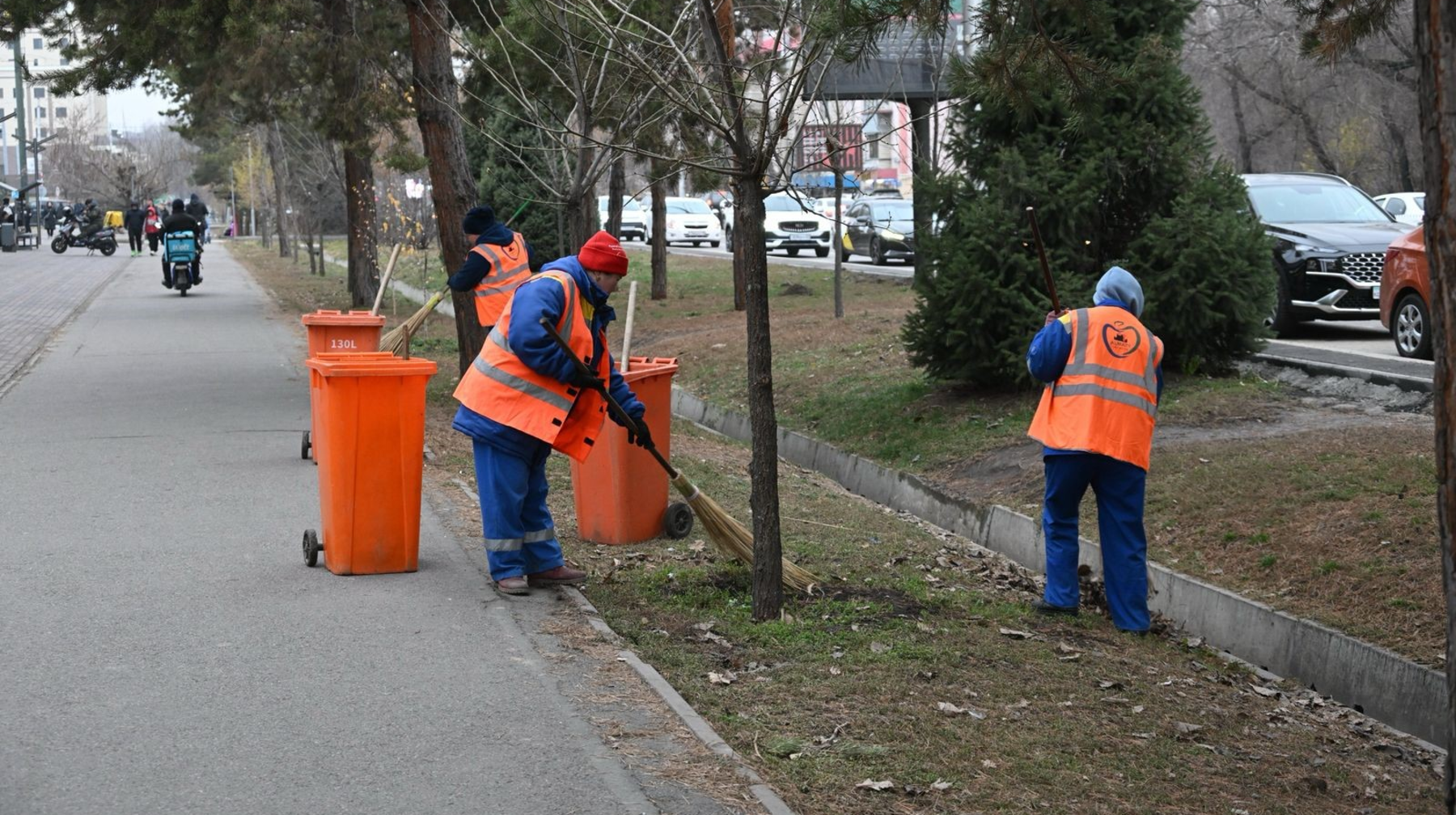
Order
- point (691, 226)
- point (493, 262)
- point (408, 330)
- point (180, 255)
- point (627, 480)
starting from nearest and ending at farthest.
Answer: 1. point (627, 480)
2. point (408, 330)
3. point (493, 262)
4. point (180, 255)
5. point (691, 226)

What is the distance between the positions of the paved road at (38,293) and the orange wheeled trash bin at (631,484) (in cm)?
832

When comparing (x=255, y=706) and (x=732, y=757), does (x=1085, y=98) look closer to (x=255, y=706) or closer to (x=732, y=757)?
(x=732, y=757)

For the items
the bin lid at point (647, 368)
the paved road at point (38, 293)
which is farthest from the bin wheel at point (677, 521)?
the paved road at point (38, 293)

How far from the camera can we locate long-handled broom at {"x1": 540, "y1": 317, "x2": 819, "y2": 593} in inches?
279

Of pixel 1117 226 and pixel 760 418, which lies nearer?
pixel 760 418

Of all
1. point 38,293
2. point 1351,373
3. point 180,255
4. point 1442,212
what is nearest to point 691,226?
A: point 180,255

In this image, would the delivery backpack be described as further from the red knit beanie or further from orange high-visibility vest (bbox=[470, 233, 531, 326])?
the red knit beanie

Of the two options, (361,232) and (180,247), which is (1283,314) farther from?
(180,247)

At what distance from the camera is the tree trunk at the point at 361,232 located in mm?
25062

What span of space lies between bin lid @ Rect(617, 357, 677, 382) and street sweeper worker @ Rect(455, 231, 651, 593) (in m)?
1.20

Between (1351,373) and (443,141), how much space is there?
7420mm

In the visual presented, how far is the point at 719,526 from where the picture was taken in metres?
7.53

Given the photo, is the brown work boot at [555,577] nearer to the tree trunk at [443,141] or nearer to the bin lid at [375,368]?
the bin lid at [375,368]

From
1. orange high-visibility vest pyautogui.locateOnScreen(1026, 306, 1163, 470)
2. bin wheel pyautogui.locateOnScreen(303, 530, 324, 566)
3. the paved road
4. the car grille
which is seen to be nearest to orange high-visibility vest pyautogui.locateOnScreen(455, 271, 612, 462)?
bin wheel pyautogui.locateOnScreen(303, 530, 324, 566)
